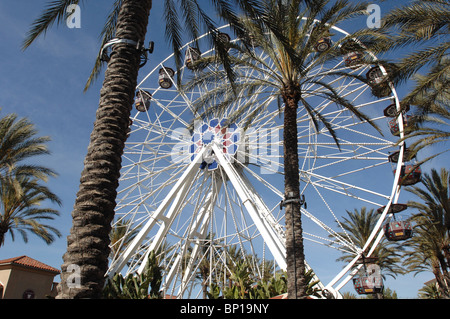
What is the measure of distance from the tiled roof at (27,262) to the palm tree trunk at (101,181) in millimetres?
23610

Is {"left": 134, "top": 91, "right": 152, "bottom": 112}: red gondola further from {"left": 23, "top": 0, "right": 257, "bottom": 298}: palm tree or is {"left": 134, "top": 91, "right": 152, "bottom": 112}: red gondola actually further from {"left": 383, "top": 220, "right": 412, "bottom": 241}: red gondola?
{"left": 23, "top": 0, "right": 257, "bottom": 298}: palm tree

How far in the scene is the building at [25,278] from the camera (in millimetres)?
23250

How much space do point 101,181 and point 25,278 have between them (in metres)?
24.8

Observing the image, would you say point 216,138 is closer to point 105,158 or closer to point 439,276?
point 105,158

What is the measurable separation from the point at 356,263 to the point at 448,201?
7.82 meters

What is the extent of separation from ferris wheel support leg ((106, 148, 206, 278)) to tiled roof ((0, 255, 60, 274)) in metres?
14.9

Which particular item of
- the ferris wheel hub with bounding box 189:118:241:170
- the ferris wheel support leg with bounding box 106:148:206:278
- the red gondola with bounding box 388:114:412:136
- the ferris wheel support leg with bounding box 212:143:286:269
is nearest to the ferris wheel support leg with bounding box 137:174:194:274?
the ferris wheel support leg with bounding box 106:148:206:278

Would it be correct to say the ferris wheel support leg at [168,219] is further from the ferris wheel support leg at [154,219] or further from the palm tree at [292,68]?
the palm tree at [292,68]

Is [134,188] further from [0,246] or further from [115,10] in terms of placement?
[115,10]

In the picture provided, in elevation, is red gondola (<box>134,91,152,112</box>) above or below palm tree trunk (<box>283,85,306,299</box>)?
above

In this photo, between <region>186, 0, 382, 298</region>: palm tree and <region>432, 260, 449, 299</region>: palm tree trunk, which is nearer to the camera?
<region>186, 0, 382, 298</region>: palm tree

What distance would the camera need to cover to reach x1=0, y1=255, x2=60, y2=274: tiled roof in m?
23.8

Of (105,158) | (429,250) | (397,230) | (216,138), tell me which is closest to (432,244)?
(429,250)

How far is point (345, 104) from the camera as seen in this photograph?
32.4 feet
